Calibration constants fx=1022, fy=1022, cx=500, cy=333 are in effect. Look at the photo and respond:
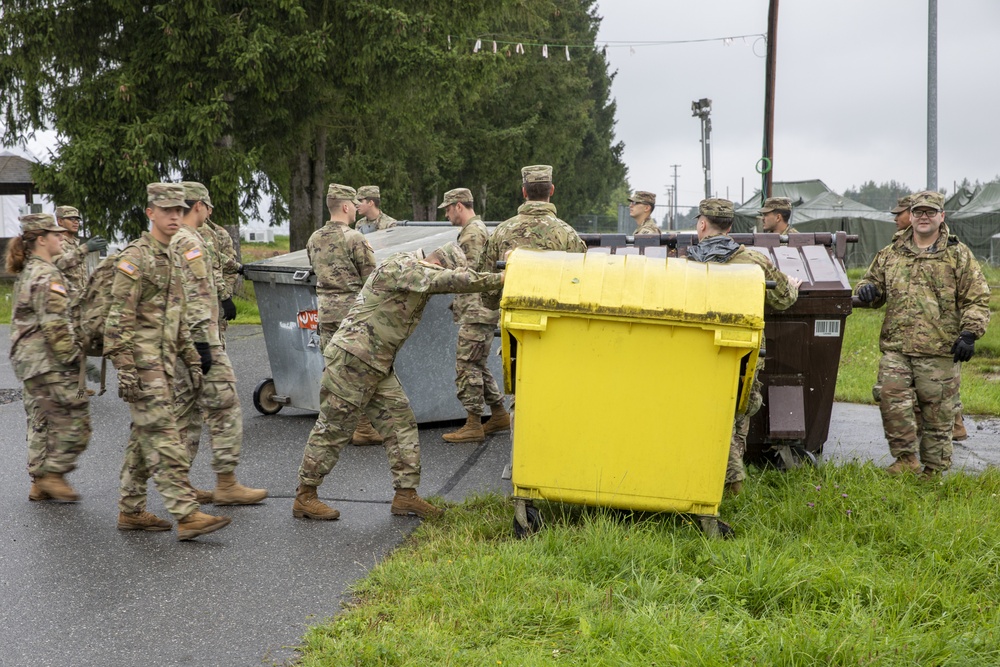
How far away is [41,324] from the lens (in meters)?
5.91

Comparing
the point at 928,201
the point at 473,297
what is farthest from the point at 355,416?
the point at 928,201

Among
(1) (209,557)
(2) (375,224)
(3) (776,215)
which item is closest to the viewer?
(1) (209,557)

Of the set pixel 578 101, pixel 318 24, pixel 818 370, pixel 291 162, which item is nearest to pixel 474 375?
pixel 818 370

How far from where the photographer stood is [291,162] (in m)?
20.0

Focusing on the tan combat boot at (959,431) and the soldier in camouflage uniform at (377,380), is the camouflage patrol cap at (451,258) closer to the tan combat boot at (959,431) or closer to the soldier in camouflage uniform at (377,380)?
the soldier in camouflage uniform at (377,380)

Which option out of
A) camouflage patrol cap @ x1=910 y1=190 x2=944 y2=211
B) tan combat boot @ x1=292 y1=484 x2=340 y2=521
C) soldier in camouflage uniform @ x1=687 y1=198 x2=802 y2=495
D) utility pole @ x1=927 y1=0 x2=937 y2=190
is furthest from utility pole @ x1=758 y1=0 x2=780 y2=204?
tan combat boot @ x1=292 y1=484 x2=340 y2=521

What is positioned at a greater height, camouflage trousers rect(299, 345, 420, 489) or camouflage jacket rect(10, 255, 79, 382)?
camouflage jacket rect(10, 255, 79, 382)

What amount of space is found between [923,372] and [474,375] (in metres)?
3.00

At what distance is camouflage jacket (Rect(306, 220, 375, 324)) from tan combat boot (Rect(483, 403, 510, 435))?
4.41 ft

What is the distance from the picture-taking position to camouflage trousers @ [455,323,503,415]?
730cm

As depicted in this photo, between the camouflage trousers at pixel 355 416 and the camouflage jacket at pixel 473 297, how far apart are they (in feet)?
5.45

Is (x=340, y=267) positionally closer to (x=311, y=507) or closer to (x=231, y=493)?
(x=231, y=493)

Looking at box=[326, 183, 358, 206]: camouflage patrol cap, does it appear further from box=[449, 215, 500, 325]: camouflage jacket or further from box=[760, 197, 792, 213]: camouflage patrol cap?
box=[760, 197, 792, 213]: camouflage patrol cap

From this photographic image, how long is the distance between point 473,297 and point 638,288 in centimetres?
286
